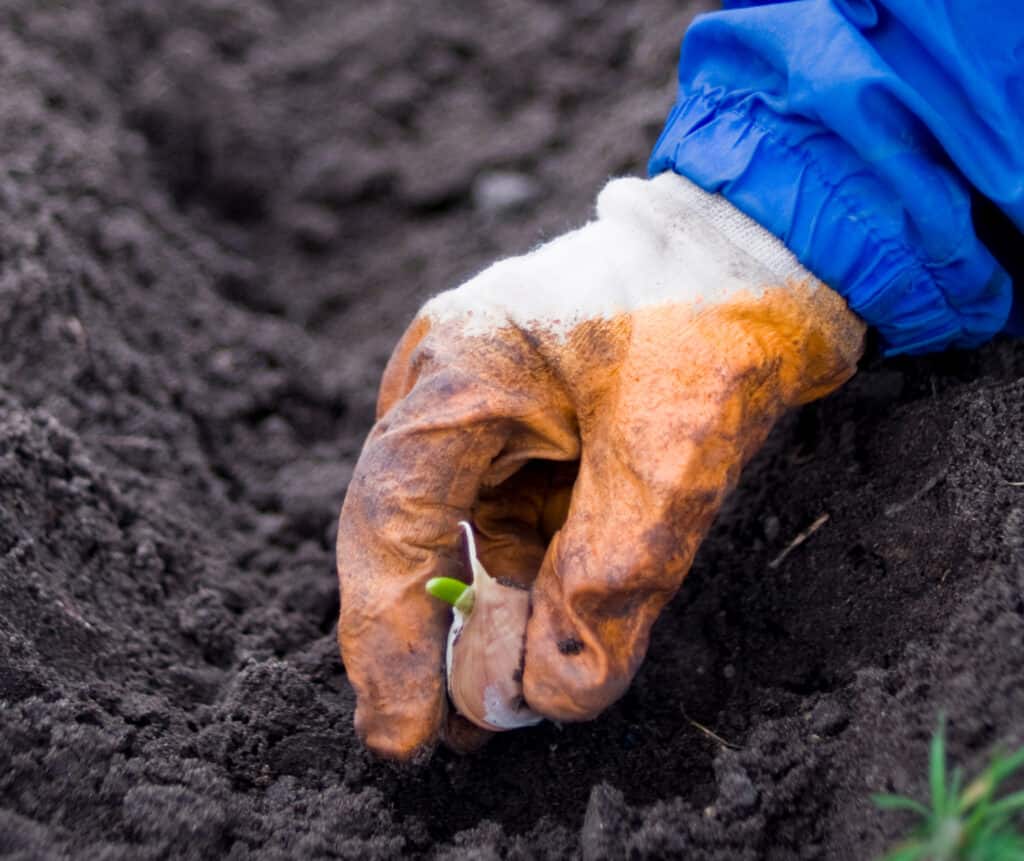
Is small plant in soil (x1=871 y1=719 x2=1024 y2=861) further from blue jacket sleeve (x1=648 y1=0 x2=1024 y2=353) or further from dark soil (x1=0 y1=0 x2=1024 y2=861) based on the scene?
blue jacket sleeve (x1=648 y1=0 x2=1024 y2=353)

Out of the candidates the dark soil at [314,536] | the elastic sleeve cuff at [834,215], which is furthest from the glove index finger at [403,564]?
the elastic sleeve cuff at [834,215]

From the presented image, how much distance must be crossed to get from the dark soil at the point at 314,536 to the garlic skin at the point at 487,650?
137 millimetres

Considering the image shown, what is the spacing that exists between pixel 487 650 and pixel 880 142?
77 cm

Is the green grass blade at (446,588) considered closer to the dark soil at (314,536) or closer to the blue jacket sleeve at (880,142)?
the dark soil at (314,536)

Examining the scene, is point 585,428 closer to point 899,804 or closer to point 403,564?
point 403,564

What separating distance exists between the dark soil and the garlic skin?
0.45 ft

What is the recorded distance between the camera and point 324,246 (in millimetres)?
2625

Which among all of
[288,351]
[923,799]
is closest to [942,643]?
[923,799]

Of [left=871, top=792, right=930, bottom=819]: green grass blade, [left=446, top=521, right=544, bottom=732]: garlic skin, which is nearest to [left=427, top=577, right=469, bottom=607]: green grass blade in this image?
[left=446, top=521, right=544, bottom=732]: garlic skin

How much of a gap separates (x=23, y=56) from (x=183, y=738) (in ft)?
A: 6.26

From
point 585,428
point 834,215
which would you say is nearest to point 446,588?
point 585,428

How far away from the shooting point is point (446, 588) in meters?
1.15

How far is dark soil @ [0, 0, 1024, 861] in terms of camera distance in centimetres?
113

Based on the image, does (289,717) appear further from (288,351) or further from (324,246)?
(324,246)
